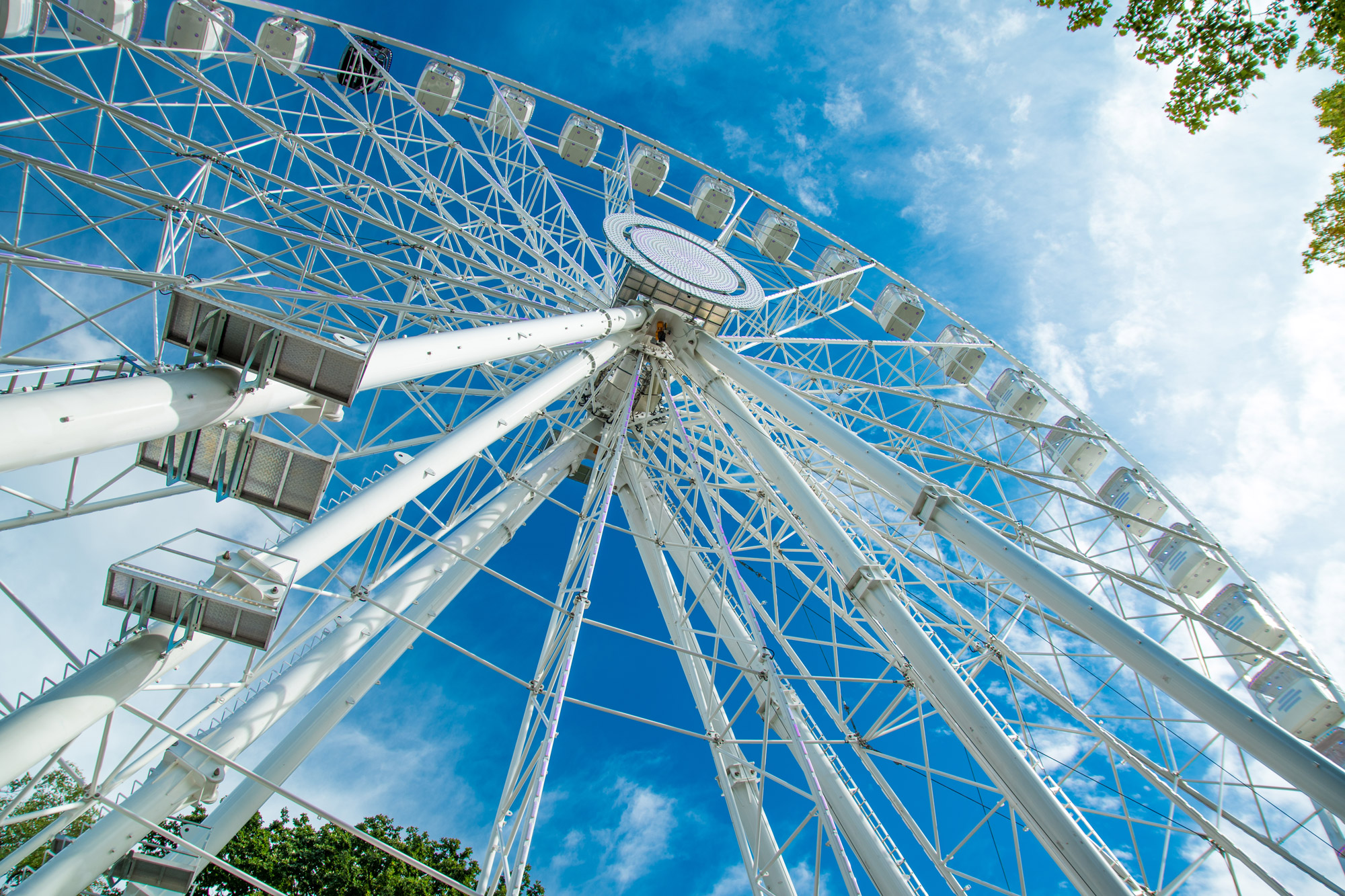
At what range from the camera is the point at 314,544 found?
8.62 m

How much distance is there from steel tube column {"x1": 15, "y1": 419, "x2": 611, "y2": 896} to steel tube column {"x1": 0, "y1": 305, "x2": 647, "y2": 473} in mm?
5202

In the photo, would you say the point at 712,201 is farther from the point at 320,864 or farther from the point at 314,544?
the point at 320,864

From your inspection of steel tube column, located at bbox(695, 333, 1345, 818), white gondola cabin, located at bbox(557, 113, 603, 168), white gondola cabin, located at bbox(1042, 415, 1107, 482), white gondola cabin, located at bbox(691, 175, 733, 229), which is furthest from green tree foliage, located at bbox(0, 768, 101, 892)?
white gondola cabin, located at bbox(1042, 415, 1107, 482)

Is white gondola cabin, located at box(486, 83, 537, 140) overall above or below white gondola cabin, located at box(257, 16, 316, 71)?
above

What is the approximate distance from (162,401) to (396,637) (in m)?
8.01

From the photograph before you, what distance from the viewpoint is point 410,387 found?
14.5m

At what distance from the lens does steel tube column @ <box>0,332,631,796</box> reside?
6.35 meters

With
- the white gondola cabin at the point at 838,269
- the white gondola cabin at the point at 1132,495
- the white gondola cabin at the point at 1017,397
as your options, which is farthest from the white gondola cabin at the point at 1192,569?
the white gondola cabin at the point at 838,269

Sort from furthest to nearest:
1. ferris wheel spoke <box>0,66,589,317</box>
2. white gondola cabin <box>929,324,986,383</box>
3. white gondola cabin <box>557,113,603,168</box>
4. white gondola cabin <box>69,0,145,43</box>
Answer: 1. white gondola cabin <box>929,324,986,383</box>
2. white gondola cabin <box>557,113,603,168</box>
3. white gondola cabin <box>69,0,145,43</box>
4. ferris wheel spoke <box>0,66,589,317</box>

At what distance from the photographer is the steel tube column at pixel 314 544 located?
6348 mm

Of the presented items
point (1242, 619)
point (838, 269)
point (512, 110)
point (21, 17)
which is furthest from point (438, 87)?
point (1242, 619)

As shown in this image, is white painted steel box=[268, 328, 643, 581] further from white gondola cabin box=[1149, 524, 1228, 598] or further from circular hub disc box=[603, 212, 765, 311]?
white gondola cabin box=[1149, 524, 1228, 598]

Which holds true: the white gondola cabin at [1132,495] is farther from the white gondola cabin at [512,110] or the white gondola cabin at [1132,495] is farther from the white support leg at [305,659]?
the white gondola cabin at [512,110]

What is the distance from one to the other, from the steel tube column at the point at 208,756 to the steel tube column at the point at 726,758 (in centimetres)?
477
